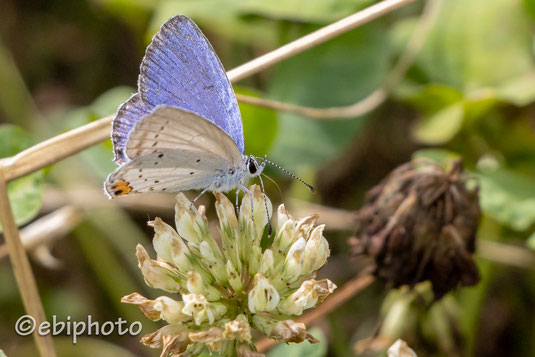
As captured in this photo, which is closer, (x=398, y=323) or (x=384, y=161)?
(x=398, y=323)

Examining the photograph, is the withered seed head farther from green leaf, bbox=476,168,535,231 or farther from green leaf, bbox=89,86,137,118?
green leaf, bbox=89,86,137,118

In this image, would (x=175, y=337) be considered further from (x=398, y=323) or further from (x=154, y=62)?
(x=398, y=323)

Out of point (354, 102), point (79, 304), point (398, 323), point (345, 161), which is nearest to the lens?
point (398, 323)

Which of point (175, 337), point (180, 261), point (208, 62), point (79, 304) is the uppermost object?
point (208, 62)

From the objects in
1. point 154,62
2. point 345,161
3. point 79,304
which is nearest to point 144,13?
point 345,161

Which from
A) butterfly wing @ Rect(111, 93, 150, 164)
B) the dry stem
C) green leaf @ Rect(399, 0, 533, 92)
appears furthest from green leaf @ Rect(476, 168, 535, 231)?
the dry stem

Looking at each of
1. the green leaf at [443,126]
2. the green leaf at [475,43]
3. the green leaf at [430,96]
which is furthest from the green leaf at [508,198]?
the green leaf at [475,43]

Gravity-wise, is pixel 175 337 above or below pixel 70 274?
above

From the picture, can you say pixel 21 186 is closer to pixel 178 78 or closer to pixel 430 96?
pixel 178 78
